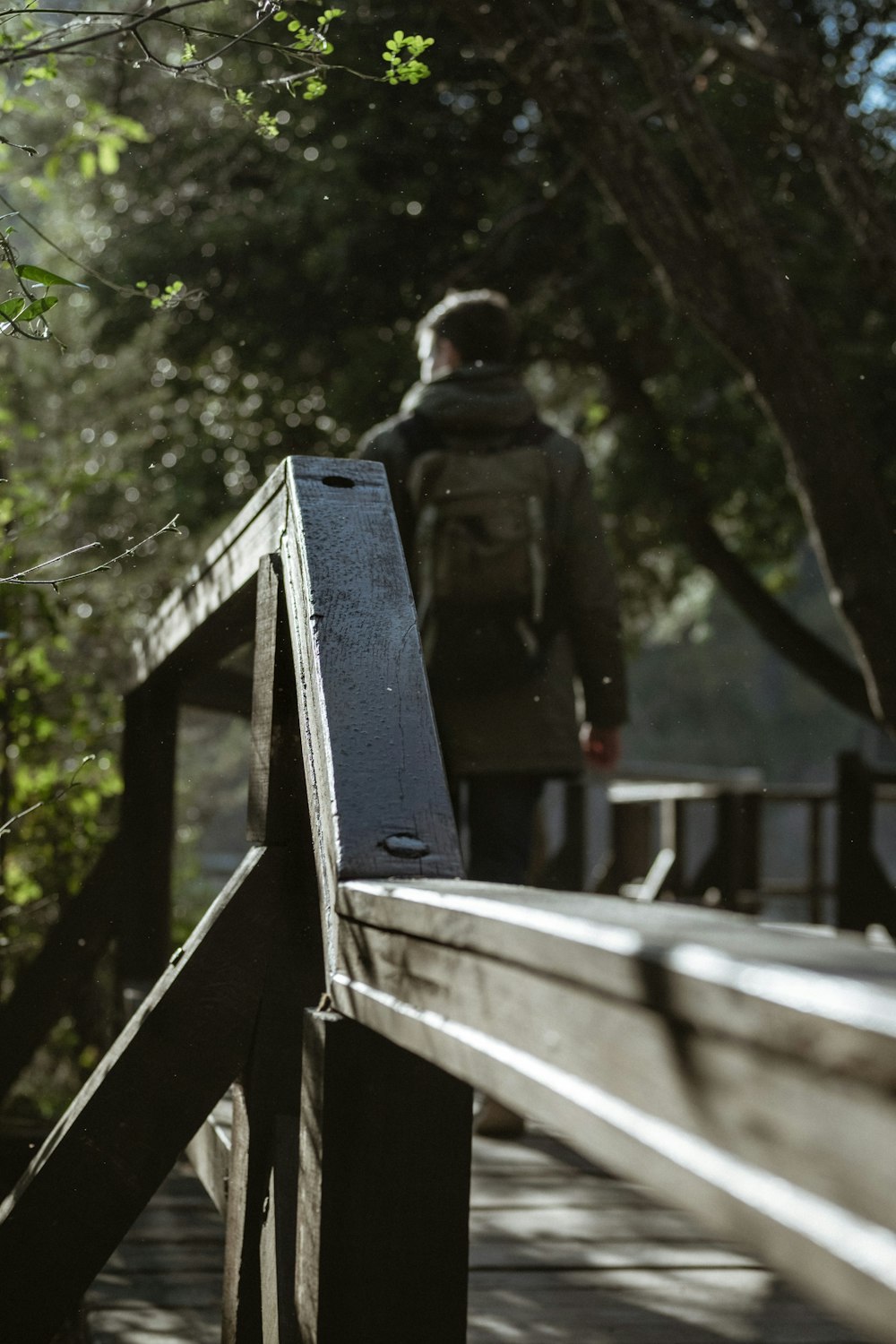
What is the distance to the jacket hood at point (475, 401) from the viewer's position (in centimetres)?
290

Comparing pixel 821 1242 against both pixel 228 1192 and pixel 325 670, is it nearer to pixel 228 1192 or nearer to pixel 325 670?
pixel 325 670

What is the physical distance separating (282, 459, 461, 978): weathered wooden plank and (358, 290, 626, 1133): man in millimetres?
1236

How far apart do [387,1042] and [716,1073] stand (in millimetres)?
660

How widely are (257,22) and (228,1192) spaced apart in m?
1.33

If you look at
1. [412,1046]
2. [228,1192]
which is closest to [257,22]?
[412,1046]

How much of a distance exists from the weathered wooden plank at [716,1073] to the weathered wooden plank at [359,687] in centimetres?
33

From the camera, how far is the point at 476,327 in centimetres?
305

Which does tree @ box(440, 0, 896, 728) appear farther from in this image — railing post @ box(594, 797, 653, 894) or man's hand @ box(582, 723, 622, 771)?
railing post @ box(594, 797, 653, 894)

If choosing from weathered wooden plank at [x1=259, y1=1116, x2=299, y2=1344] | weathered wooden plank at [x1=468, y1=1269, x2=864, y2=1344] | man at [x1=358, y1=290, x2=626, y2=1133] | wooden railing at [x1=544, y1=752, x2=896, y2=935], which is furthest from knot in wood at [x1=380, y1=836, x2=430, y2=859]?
wooden railing at [x1=544, y1=752, x2=896, y2=935]

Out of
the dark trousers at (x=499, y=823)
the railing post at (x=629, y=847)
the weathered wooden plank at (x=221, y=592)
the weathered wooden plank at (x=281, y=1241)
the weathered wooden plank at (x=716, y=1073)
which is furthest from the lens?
the railing post at (x=629, y=847)

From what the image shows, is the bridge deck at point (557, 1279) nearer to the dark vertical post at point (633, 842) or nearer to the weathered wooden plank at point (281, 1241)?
the weathered wooden plank at point (281, 1241)

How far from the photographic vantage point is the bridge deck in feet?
7.06

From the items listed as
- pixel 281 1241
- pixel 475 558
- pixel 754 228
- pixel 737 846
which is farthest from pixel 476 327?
pixel 737 846

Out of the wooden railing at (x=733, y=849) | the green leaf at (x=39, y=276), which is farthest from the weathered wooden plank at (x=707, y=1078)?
the wooden railing at (x=733, y=849)
